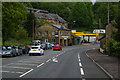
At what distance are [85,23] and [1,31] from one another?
290 ft

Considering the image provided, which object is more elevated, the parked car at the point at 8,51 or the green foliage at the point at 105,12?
the green foliage at the point at 105,12

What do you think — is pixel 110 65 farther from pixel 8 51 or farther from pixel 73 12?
pixel 73 12

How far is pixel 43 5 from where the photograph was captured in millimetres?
128375

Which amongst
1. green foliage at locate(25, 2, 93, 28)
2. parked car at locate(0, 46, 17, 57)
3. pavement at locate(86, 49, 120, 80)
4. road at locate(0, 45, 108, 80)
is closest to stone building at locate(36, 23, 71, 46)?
green foliage at locate(25, 2, 93, 28)

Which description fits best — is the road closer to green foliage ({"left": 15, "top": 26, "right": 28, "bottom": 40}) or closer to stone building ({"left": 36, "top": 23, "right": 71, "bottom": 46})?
green foliage ({"left": 15, "top": 26, "right": 28, "bottom": 40})

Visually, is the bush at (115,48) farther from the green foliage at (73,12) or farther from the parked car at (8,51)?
the green foliage at (73,12)

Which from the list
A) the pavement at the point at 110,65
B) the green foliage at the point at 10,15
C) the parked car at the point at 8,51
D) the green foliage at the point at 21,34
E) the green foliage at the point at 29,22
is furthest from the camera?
the green foliage at the point at 29,22

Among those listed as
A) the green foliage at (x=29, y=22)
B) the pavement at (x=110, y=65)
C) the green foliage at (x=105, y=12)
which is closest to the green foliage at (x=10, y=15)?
the green foliage at (x=105, y=12)

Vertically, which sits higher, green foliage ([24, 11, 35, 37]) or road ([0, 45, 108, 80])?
green foliage ([24, 11, 35, 37])

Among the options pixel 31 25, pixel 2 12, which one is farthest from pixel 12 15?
pixel 31 25

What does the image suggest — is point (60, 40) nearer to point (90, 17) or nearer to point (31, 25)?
point (31, 25)

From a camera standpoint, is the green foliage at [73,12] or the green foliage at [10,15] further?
the green foliage at [73,12]

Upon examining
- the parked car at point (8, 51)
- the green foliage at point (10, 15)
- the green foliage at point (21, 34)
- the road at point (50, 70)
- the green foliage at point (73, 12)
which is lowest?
the road at point (50, 70)

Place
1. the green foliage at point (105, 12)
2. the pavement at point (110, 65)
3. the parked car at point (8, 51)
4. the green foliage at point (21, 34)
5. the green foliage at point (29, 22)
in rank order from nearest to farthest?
1. the pavement at point (110, 65)
2. the parked car at point (8, 51)
3. the green foliage at point (105, 12)
4. the green foliage at point (21, 34)
5. the green foliage at point (29, 22)
